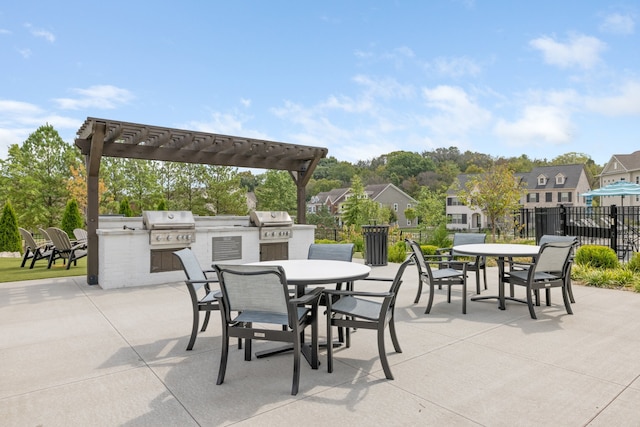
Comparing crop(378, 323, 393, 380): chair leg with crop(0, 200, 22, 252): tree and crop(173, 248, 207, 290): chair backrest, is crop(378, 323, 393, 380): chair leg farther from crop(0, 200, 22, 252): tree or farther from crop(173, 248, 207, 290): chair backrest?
crop(0, 200, 22, 252): tree

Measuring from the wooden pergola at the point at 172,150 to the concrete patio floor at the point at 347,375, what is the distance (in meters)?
3.04

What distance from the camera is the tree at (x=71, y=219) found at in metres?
13.6

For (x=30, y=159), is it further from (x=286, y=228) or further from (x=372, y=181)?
(x=372, y=181)

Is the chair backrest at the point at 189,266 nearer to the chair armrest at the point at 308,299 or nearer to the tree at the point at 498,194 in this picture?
the chair armrest at the point at 308,299

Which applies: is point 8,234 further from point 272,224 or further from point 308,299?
point 308,299

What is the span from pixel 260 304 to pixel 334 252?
1.70m

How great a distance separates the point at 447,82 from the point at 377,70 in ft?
20.4

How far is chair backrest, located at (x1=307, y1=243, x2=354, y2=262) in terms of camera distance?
4156 mm

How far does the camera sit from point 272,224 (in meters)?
8.30

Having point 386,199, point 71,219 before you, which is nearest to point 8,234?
point 71,219

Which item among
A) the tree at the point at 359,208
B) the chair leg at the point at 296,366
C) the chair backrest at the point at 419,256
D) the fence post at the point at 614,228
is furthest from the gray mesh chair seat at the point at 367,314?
the tree at the point at 359,208

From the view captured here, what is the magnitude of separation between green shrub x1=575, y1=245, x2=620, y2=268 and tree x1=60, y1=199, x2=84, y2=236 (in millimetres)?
15327

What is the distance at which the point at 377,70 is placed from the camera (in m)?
15.1

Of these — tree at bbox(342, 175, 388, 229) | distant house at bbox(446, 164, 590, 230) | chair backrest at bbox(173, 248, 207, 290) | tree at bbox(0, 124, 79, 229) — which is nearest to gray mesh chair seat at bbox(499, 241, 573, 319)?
chair backrest at bbox(173, 248, 207, 290)
